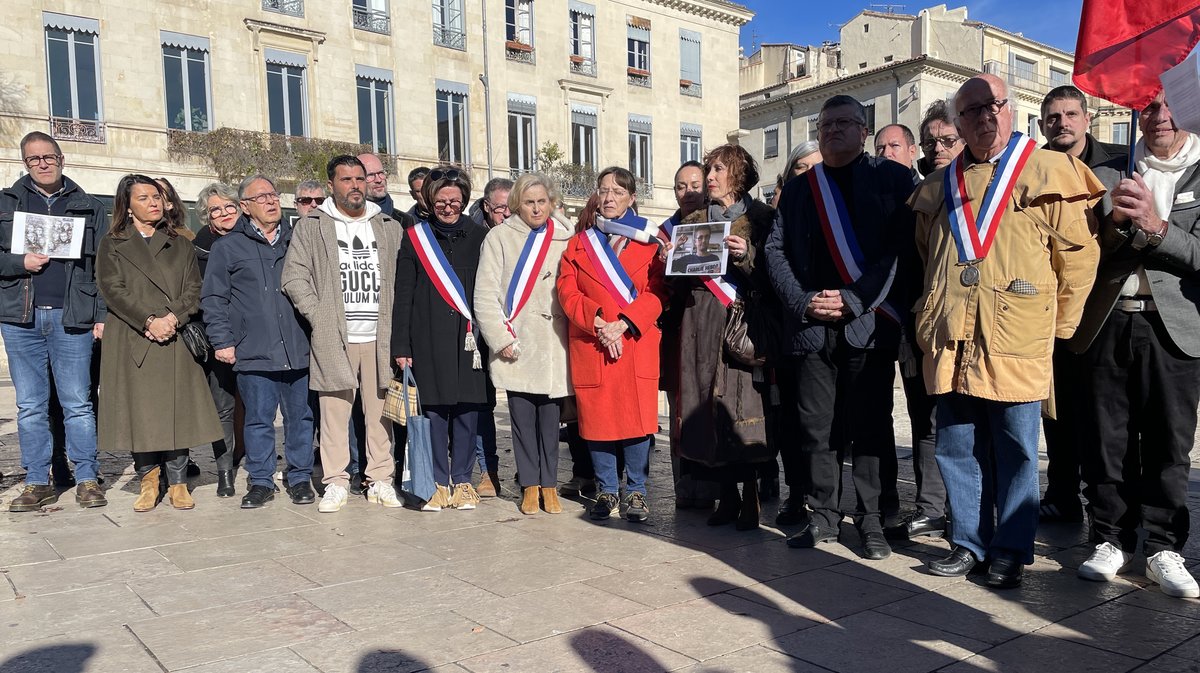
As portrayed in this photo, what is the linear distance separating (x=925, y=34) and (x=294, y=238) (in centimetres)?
3952

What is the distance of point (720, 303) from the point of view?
17.4 ft

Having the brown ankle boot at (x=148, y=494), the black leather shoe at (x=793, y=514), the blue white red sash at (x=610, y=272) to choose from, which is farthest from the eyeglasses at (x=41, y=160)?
the black leather shoe at (x=793, y=514)

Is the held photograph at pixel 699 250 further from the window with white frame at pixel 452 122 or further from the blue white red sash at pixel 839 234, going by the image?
the window with white frame at pixel 452 122

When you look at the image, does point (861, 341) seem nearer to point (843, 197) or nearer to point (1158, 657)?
point (843, 197)

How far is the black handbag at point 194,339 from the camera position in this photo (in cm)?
605

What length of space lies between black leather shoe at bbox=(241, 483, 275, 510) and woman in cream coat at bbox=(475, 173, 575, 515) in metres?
1.69

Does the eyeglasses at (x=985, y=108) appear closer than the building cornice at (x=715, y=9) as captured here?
Yes

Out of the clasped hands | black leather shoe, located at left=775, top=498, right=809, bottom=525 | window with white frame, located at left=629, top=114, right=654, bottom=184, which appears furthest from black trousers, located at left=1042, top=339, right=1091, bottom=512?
window with white frame, located at left=629, top=114, right=654, bottom=184

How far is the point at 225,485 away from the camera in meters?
6.46

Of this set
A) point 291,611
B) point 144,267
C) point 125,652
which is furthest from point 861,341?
point 144,267

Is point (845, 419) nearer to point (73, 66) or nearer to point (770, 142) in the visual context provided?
point (73, 66)

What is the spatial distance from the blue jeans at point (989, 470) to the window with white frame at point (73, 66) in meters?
21.1

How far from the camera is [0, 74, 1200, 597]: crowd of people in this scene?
13.5ft

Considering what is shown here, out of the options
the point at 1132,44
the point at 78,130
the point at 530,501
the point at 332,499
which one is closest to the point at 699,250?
the point at 530,501
